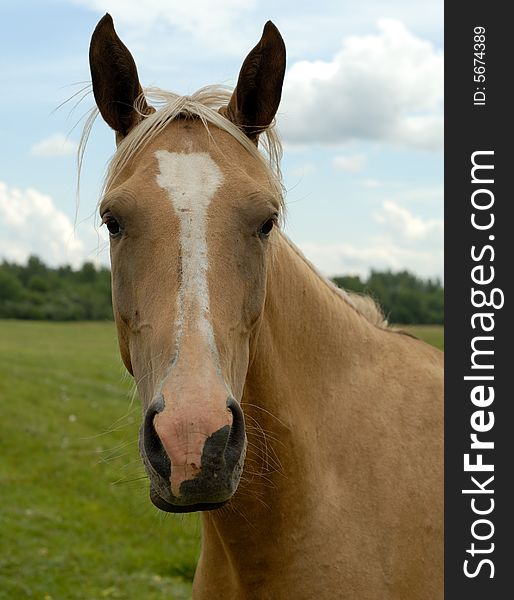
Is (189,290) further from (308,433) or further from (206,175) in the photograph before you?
(308,433)

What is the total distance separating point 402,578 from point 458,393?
95cm

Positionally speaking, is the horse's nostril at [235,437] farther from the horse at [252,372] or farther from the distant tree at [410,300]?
the distant tree at [410,300]

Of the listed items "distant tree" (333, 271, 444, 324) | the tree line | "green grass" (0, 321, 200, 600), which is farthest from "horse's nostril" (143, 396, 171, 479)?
the tree line

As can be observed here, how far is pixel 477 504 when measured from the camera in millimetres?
3477

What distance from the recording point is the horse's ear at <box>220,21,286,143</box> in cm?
318

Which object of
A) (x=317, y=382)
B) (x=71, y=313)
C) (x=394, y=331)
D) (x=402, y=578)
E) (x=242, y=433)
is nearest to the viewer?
(x=242, y=433)

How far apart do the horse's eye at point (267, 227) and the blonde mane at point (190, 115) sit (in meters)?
0.27

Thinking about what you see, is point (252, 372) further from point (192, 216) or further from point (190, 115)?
point (190, 115)

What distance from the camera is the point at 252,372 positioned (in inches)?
127

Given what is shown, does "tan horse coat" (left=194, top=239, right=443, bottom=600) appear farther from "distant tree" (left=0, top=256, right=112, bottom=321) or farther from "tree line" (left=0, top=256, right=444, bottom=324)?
"distant tree" (left=0, top=256, right=112, bottom=321)

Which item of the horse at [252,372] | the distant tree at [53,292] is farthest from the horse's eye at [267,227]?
the distant tree at [53,292]

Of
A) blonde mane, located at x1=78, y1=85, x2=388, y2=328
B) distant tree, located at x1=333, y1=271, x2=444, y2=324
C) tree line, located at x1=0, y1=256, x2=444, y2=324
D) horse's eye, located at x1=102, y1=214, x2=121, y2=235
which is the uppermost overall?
tree line, located at x1=0, y1=256, x2=444, y2=324

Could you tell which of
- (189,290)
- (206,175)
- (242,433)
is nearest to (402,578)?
(242,433)

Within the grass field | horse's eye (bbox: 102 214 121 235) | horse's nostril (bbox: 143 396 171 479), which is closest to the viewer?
→ horse's nostril (bbox: 143 396 171 479)
